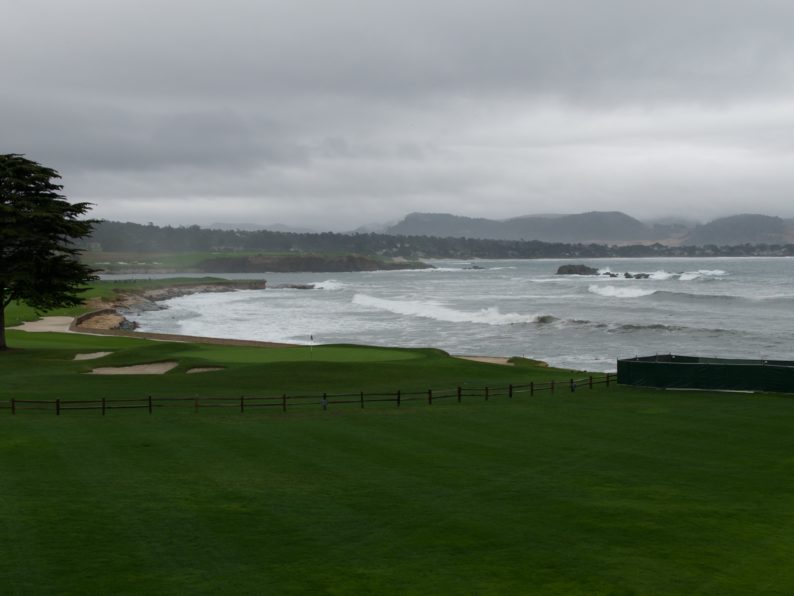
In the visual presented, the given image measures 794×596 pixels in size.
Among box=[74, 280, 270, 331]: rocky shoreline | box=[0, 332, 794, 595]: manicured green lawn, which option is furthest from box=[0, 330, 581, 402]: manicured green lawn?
box=[74, 280, 270, 331]: rocky shoreline

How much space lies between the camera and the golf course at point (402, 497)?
13.8m

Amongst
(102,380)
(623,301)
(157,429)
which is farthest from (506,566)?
(623,301)

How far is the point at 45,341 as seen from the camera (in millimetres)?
56531

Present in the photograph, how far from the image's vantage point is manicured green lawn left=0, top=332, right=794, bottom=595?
→ 45.2 feet

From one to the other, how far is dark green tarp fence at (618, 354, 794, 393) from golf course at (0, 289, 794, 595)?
1.79 m

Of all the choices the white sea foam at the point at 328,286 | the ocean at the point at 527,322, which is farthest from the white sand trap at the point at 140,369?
the white sea foam at the point at 328,286

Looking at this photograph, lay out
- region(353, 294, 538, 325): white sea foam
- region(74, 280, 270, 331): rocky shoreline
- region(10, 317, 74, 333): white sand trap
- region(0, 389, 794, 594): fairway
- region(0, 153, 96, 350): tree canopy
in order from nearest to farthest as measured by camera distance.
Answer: region(0, 389, 794, 594): fairway, region(0, 153, 96, 350): tree canopy, region(10, 317, 74, 333): white sand trap, region(74, 280, 270, 331): rocky shoreline, region(353, 294, 538, 325): white sea foam

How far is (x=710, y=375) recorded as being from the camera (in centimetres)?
3512

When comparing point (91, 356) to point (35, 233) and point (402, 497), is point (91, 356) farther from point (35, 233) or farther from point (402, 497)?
point (402, 497)

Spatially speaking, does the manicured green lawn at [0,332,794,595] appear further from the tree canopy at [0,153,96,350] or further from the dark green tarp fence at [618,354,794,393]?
the tree canopy at [0,153,96,350]

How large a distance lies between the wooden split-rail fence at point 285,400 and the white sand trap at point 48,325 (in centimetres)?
3889

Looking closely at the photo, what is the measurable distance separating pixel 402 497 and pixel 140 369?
2764 centimetres

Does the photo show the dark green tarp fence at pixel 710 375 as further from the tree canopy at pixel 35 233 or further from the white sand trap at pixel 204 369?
the tree canopy at pixel 35 233

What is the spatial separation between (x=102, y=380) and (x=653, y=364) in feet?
83.0
